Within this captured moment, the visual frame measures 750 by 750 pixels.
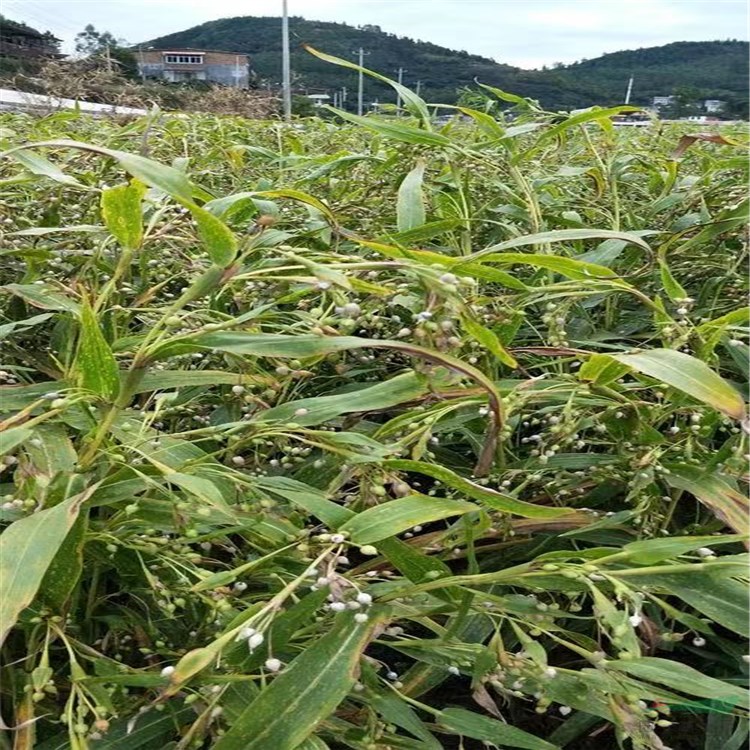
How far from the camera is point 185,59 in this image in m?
22.9

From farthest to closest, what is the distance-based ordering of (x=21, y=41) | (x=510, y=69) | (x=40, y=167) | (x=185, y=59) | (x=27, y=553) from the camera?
(x=185, y=59), (x=21, y=41), (x=510, y=69), (x=40, y=167), (x=27, y=553)

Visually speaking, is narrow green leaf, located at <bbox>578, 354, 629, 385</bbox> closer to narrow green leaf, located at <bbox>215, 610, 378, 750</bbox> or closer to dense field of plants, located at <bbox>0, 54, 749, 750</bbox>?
dense field of plants, located at <bbox>0, 54, 749, 750</bbox>

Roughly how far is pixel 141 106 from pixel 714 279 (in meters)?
2.74

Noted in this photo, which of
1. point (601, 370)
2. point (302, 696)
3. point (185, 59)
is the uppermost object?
point (185, 59)

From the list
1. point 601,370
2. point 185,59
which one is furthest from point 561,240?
point 185,59

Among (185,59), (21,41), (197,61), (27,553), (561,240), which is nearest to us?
(27,553)

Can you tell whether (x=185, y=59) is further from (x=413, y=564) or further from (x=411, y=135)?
(x=413, y=564)

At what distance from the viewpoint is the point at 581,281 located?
76 cm

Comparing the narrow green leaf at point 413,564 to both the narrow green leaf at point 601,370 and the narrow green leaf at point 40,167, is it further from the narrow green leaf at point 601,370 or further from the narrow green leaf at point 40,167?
the narrow green leaf at point 40,167

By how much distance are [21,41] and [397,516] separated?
16.7 meters

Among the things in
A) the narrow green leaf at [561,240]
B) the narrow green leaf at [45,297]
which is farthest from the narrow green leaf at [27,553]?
the narrow green leaf at [561,240]

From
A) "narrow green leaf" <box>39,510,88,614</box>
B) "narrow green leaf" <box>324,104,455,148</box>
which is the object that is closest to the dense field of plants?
"narrow green leaf" <box>39,510,88,614</box>

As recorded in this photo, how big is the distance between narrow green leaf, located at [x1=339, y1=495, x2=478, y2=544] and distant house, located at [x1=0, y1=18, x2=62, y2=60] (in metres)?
13.4

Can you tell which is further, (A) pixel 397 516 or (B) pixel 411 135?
(B) pixel 411 135
